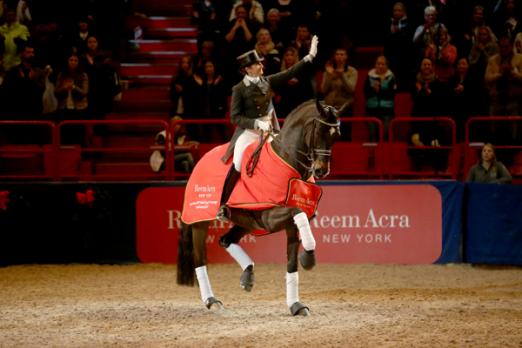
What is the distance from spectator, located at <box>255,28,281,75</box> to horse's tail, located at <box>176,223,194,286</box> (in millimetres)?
5123

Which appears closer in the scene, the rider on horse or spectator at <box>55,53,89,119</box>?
the rider on horse

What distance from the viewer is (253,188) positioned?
9.73 metres

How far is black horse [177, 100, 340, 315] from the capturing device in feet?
30.1

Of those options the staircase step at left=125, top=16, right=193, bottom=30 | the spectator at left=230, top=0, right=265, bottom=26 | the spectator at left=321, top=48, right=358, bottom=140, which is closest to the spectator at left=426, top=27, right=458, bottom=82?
the spectator at left=321, top=48, right=358, bottom=140

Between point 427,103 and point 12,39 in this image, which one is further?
point 12,39

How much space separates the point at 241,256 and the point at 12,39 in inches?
338

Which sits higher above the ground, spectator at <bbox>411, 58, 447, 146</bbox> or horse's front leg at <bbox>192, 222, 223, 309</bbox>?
spectator at <bbox>411, 58, 447, 146</bbox>

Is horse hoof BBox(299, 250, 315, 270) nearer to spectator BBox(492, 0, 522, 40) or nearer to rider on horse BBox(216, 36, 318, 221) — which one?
rider on horse BBox(216, 36, 318, 221)

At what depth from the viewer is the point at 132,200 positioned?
14.6m

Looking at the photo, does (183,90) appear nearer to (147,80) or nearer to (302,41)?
(302,41)

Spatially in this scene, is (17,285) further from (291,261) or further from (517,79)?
(517,79)

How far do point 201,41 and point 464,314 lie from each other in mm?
8897

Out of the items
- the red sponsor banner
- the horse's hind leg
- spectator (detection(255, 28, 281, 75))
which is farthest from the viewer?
spectator (detection(255, 28, 281, 75))

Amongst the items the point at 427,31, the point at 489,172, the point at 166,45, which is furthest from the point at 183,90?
the point at 489,172
